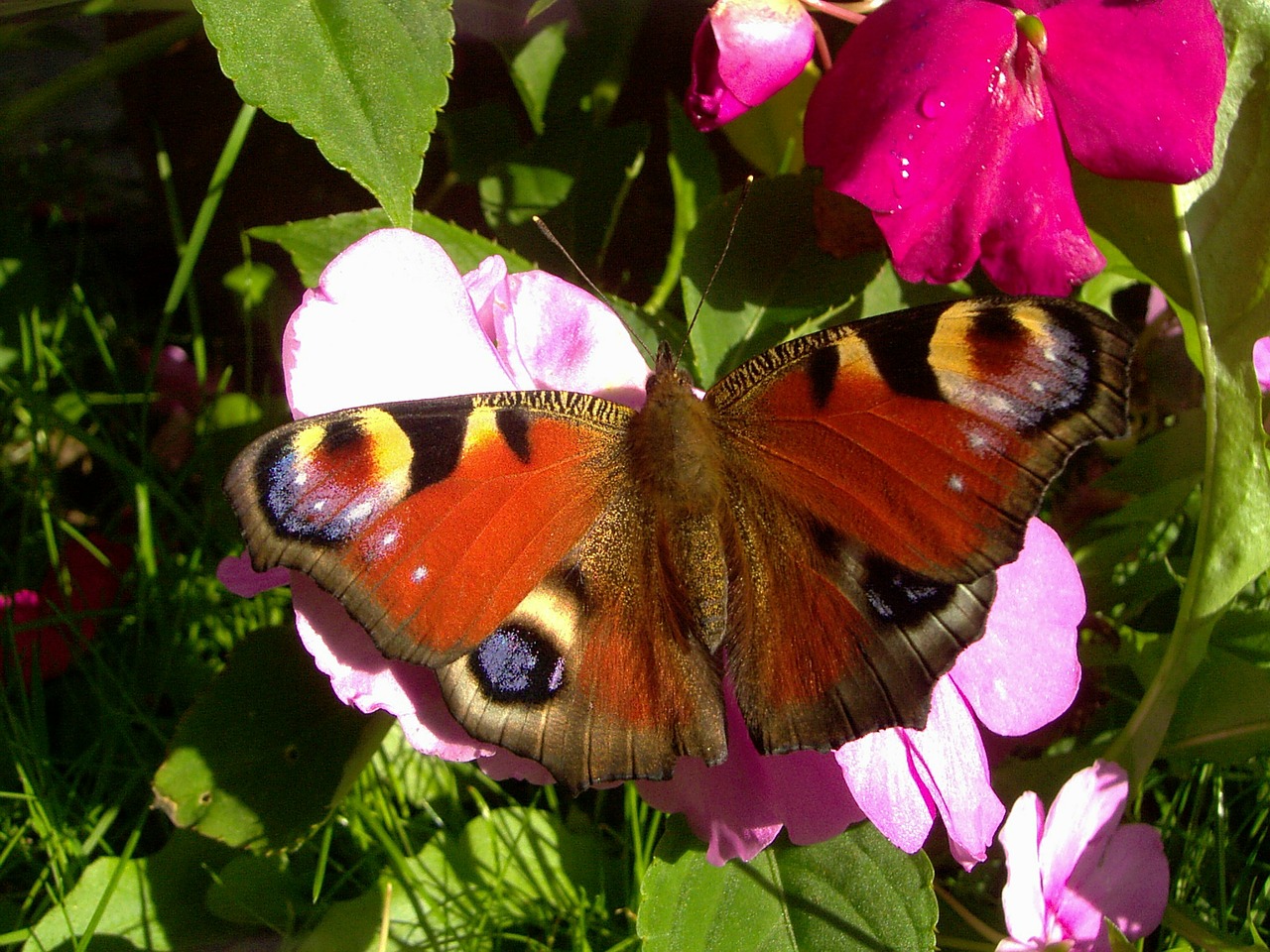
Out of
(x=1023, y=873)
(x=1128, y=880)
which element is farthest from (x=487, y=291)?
(x=1128, y=880)

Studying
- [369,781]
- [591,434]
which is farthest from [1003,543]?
[369,781]

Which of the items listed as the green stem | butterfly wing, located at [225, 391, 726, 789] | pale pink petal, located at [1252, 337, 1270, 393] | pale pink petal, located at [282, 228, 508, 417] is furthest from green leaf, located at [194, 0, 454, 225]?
pale pink petal, located at [1252, 337, 1270, 393]

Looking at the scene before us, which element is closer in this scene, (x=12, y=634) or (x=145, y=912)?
(x=145, y=912)

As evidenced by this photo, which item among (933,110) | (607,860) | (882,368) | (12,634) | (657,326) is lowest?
(607,860)

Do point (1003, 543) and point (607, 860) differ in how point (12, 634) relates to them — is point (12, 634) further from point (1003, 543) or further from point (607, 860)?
point (1003, 543)

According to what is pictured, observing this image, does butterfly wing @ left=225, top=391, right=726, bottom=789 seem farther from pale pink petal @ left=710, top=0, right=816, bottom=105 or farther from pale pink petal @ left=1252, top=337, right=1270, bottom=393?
pale pink petal @ left=1252, top=337, right=1270, bottom=393

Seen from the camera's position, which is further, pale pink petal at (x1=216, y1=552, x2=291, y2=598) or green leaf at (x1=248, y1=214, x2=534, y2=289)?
green leaf at (x1=248, y1=214, x2=534, y2=289)
